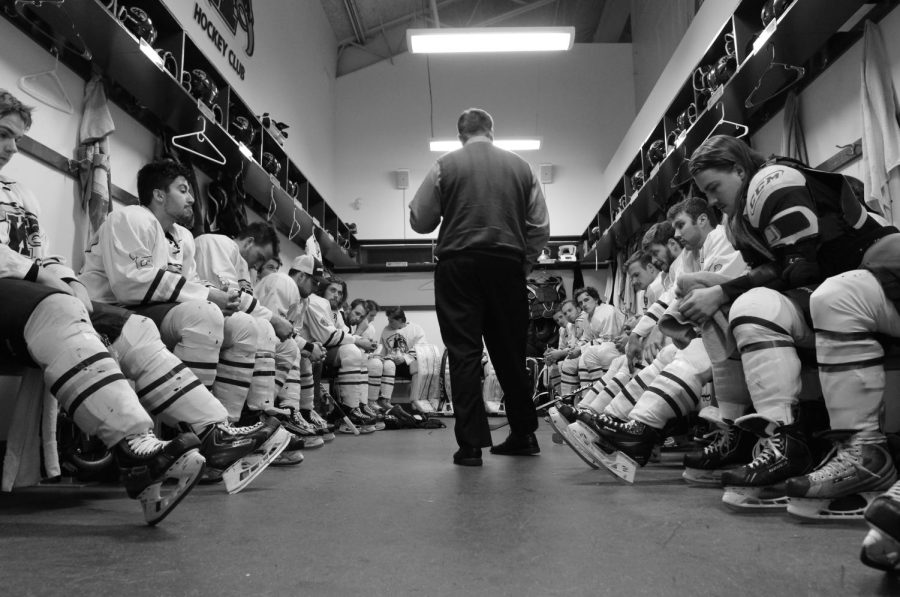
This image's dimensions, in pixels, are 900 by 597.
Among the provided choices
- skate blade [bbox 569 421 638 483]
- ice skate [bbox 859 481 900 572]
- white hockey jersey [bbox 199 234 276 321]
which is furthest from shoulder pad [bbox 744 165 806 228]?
white hockey jersey [bbox 199 234 276 321]

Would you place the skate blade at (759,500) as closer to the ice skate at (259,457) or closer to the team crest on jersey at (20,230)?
the ice skate at (259,457)

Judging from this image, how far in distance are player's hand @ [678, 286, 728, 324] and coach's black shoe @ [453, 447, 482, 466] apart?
899 mm

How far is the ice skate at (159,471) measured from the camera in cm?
112

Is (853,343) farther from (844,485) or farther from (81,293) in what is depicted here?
(81,293)

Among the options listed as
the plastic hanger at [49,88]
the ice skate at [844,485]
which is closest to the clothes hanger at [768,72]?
the ice skate at [844,485]

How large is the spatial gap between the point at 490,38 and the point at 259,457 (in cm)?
505

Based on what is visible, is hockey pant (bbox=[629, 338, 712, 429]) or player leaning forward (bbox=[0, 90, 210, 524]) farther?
hockey pant (bbox=[629, 338, 712, 429])

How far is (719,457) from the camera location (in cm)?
168

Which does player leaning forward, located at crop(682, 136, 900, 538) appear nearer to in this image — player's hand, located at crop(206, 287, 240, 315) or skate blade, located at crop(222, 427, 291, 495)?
skate blade, located at crop(222, 427, 291, 495)

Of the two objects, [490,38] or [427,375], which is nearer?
[490,38]

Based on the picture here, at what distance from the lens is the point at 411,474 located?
1.87m

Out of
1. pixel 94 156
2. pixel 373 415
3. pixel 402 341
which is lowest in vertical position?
pixel 373 415

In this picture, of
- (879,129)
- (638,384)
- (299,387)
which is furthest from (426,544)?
(879,129)

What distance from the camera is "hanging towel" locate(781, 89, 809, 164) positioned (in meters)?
3.53
